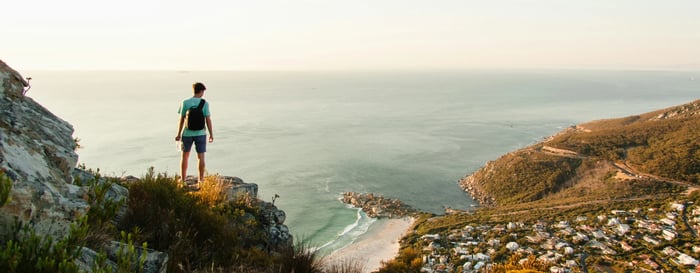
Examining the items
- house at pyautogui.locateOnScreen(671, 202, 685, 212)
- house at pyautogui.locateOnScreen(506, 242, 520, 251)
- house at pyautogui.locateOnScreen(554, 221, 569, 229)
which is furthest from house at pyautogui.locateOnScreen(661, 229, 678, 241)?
house at pyautogui.locateOnScreen(506, 242, 520, 251)

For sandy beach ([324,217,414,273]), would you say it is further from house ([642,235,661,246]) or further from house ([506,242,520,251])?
house ([642,235,661,246])

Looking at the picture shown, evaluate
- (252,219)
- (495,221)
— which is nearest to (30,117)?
(252,219)

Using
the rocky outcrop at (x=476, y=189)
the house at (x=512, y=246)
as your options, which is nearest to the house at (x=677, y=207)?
the rocky outcrop at (x=476, y=189)

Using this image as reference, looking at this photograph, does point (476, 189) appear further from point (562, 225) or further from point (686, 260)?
point (686, 260)

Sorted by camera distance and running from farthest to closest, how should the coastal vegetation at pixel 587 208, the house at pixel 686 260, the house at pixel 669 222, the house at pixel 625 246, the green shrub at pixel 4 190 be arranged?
the house at pixel 669 222 → the house at pixel 625 246 → the coastal vegetation at pixel 587 208 → the house at pixel 686 260 → the green shrub at pixel 4 190

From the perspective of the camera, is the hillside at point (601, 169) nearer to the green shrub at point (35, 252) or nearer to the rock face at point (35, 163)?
the rock face at point (35, 163)

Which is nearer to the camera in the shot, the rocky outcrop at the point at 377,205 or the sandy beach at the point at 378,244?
the sandy beach at the point at 378,244

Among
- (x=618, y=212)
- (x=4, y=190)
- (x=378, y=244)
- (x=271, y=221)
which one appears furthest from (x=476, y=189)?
(x=4, y=190)
